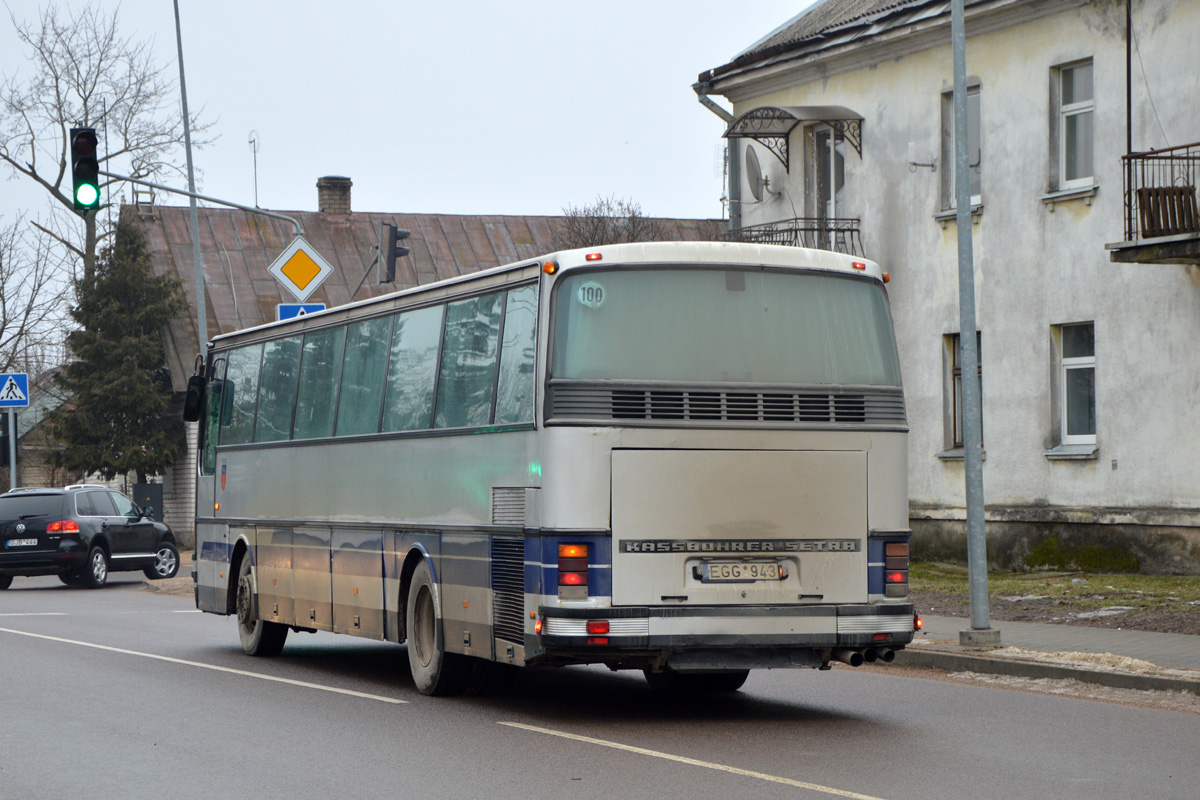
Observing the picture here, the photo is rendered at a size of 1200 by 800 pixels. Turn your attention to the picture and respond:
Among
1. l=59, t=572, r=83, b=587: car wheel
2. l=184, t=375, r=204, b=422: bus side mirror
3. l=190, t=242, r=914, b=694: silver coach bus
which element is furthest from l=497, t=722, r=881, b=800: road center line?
l=59, t=572, r=83, b=587: car wheel

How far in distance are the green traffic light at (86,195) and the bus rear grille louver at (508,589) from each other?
37.3ft

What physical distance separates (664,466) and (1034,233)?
51.2 feet

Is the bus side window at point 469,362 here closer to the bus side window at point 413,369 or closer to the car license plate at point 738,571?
the bus side window at point 413,369

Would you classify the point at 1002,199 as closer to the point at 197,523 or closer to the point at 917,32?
the point at 917,32

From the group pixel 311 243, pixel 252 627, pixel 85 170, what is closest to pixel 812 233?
pixel 85 170

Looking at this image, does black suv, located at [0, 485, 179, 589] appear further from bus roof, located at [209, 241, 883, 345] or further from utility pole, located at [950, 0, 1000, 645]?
bus roof, located at [209, 241, 883, 345]

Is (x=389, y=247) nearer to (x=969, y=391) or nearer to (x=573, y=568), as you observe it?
(x=969, y=391)

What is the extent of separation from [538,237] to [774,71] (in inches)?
980

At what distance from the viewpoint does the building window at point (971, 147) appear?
85.0ft

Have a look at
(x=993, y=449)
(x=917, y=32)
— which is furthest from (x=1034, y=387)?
(x=917, y=32)

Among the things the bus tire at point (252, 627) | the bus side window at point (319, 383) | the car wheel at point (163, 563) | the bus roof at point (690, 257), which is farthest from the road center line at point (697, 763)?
the car wheel at point (163, 563)

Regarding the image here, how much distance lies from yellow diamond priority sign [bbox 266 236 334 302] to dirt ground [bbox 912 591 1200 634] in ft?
29.6

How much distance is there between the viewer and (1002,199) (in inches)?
998

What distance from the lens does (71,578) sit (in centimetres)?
3042
